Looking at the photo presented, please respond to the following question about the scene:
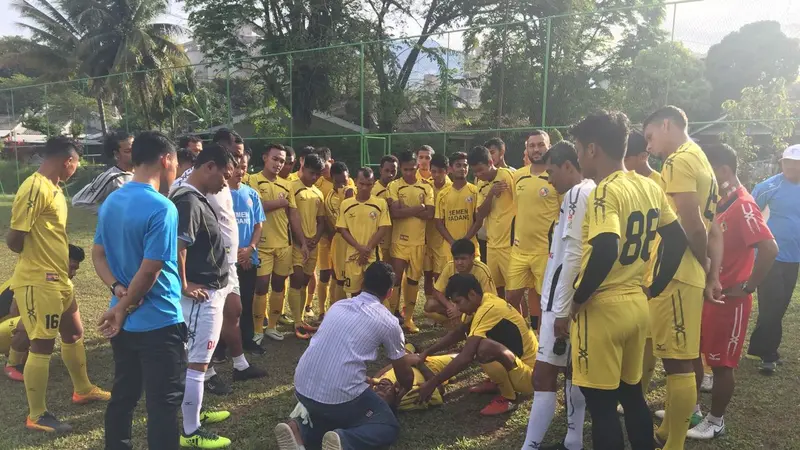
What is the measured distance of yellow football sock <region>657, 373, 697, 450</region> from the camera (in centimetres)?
321

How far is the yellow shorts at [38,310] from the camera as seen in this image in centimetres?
395

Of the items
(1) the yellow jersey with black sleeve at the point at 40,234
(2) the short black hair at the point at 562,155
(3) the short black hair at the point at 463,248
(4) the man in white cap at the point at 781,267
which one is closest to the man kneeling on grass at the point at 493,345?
(3) the short black hair at the point at 463,248

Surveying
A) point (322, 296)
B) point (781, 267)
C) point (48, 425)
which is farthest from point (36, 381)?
point (781, 267)

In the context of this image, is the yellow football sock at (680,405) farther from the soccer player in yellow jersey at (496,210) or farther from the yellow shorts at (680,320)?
the soccer player in yellow jersey at (496,210)

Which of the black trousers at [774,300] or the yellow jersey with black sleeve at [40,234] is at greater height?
the yellow jersey with black sleeve at [40,234]

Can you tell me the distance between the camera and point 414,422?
409 cm

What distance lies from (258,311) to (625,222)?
434 centimetres

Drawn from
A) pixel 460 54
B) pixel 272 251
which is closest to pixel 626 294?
pixel 272 251

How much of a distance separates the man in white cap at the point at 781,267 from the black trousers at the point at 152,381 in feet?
17.4

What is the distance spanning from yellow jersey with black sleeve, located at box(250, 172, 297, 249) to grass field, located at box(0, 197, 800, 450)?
48.7 inches

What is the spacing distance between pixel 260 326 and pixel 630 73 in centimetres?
1120

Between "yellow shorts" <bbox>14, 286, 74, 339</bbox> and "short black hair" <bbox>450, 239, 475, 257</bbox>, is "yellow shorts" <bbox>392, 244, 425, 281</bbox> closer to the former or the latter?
"short black hair" <bbox>450, 239, 475, 257</bbox>

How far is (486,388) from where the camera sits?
14.8 ft

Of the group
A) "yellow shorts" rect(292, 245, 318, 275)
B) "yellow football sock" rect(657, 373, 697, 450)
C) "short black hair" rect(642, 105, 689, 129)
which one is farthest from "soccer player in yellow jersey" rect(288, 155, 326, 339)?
"yellow football sock" rect(657, 373, 697, 450)
